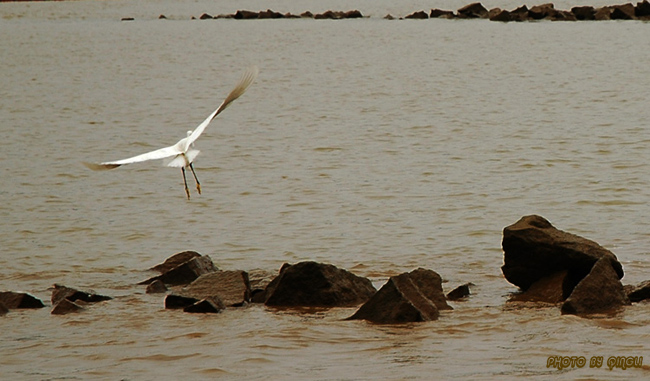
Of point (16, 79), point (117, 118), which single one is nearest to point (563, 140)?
point (117, 118)

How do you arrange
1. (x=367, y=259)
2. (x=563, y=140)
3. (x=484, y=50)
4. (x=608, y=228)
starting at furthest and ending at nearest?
(x=484, y=50) < (x=563, y=140) < (x=608, y=228) < (x=367, y=259)

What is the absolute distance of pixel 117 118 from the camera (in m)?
27.2

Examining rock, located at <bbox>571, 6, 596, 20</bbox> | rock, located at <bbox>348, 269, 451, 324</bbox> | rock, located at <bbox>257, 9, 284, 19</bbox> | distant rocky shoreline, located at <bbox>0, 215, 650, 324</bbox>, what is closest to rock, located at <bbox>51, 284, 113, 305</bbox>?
distant rocky shoreline, located at <bbox>0, 215, 650, 324</bbox>

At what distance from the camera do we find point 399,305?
8898 mm

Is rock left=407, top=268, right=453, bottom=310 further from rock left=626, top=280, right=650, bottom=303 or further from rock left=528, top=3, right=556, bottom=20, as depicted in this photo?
rock left=528, top=3, right=556, bottom=20

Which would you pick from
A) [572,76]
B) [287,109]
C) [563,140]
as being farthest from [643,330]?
[572,76]

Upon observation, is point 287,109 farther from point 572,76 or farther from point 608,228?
point 608,228

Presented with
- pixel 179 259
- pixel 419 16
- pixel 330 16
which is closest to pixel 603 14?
pixel 419 16

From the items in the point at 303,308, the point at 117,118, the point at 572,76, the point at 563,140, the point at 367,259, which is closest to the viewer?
the point at 303,308

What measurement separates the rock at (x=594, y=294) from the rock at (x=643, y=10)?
49.2 meters

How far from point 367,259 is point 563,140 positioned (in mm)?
10134

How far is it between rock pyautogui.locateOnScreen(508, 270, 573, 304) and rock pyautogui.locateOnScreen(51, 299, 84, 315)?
4.13 meters

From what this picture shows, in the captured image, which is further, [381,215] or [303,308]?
[381,215]

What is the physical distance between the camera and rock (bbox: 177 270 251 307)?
32.2 ft
